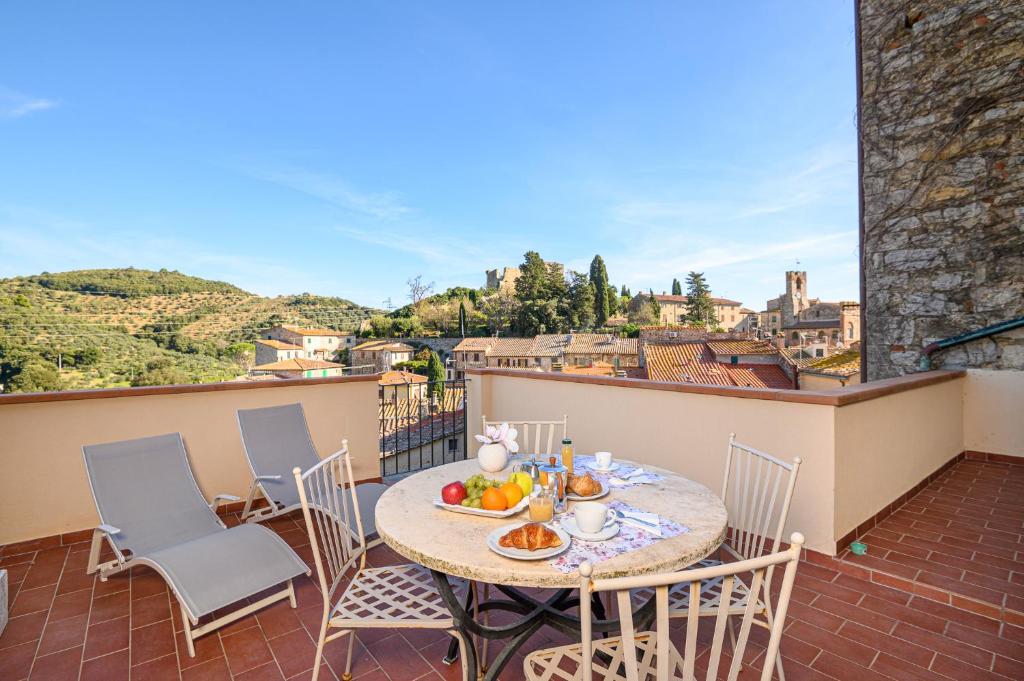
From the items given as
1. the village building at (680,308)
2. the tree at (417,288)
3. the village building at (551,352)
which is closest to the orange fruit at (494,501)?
the village building at (551,352)

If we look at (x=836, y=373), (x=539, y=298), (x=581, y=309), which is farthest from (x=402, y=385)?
(x=539, y=298)

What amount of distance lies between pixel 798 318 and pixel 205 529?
48.0 meters

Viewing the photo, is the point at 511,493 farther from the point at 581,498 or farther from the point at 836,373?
the point at 836,373

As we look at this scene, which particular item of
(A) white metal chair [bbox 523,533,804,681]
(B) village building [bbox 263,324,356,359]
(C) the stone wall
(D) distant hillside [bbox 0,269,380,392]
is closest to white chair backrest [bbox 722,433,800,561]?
(A) white metal chair [bbox 523,533,804,681]

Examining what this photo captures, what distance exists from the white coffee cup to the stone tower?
1860 inches

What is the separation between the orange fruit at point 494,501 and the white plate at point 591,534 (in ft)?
0.67

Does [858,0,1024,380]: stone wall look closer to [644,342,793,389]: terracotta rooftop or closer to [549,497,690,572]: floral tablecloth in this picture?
[549,497,690,572]: floral tablecloth

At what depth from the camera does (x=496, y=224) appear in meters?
50.8

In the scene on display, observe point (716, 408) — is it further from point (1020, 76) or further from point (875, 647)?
point (1020, 76)

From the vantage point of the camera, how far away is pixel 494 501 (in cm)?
146

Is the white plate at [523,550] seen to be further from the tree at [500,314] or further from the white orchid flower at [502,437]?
the tree at [500,314]

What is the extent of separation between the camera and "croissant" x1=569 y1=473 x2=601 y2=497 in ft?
5.27

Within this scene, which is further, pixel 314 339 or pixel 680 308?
pixel 680 308

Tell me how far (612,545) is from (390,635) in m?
1.18
